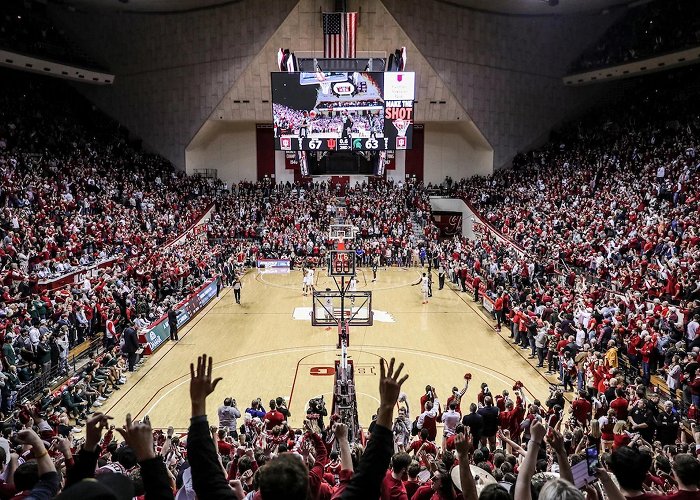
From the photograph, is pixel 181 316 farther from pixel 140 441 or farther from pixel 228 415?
pixel 140 441

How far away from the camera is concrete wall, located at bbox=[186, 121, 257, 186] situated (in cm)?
4675

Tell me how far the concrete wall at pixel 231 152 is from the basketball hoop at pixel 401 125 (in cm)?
1950

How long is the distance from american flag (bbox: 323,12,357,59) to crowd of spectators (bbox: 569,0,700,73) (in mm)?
16163

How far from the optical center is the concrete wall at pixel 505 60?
3925 centimetres

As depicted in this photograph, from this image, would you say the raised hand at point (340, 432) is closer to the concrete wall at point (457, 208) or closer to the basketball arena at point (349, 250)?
the basketball arena at point (349, 250)

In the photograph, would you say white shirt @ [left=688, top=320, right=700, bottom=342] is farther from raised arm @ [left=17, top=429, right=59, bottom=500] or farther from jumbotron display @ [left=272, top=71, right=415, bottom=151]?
jumbotron display @ [left=272, top=71, right=415, bottom=151]

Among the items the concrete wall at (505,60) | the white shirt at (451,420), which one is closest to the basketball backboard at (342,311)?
the white shirt at (451,420)

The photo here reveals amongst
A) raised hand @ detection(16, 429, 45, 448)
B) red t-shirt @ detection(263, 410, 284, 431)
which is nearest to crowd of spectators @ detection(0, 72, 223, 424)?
red t-shirt @ detection(263, 410, 284, 431)

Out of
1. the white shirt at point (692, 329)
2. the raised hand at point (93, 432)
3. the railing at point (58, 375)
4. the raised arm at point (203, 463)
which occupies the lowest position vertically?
the railing at point (58, 375)

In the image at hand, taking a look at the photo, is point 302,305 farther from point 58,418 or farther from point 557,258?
point 58,418

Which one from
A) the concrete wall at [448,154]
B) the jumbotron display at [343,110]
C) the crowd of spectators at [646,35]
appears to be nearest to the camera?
the jumbotron display at [343,110]

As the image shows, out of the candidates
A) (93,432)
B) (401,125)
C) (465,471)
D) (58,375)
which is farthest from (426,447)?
(401,125)

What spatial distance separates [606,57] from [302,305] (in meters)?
27.0

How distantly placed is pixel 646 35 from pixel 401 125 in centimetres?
1737
